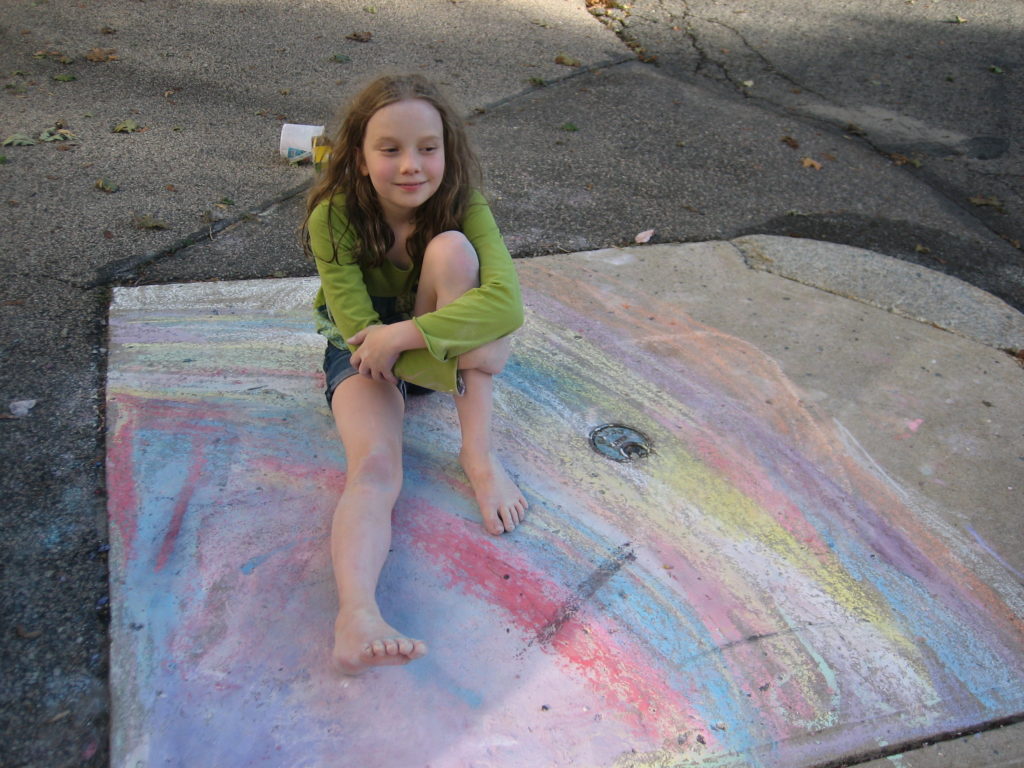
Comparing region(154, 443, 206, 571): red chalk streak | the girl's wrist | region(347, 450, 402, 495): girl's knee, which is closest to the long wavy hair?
the girl's wrist

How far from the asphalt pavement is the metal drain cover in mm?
945

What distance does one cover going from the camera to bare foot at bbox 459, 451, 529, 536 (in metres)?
2.06

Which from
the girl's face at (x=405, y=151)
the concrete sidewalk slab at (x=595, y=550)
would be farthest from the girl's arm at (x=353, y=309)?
the concrete sidewalk slab at (x=595, y=550)

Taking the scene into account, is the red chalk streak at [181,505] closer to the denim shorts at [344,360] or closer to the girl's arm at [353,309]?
the denim shorts at [344,360]

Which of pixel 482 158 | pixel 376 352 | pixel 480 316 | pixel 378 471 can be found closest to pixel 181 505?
pixel 378 471

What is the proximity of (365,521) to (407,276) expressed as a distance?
26.8 inches

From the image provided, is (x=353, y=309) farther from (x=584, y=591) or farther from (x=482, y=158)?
(x=482, y=158)

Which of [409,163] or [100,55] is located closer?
[409,163]

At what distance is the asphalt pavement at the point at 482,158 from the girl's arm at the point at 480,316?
22.9 inches

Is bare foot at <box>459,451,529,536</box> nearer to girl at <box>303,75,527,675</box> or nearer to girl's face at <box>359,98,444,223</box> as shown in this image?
girl at <box>303,75,527,675</box>

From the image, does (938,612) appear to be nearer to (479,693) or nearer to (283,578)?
(479,693)

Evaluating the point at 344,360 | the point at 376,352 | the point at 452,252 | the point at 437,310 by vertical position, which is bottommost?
the point at 344,360

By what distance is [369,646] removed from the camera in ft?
5.36

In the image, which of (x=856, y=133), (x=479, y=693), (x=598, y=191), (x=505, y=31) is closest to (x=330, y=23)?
(x=505, y=31)
